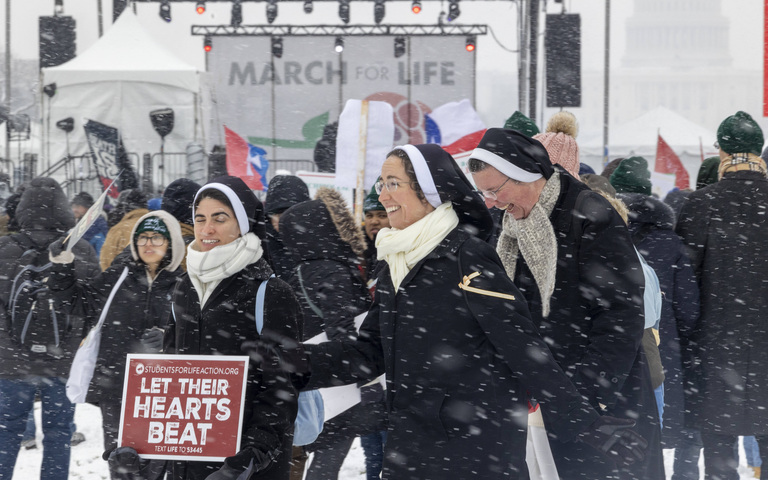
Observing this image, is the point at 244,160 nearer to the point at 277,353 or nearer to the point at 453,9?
the point at 277,353

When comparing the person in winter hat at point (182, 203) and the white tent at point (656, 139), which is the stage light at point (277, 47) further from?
the person in winter hat at point (182, 203)

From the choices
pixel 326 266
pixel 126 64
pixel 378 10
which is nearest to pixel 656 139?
pixel 378 10

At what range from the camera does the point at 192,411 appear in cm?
279

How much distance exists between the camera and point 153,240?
435cm

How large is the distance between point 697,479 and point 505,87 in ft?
544

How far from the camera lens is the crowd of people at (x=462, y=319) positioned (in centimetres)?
258

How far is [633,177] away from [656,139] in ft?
80.6

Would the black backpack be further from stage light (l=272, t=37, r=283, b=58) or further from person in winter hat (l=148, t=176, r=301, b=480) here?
stage light (l=272, t=37, r=283, b=58)

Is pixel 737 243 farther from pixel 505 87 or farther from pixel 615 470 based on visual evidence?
pixel 505 87

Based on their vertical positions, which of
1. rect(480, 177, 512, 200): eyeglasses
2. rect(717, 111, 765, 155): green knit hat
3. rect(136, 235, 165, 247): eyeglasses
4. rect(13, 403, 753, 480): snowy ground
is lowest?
rect(13, 403, 753, 480): snowy ground


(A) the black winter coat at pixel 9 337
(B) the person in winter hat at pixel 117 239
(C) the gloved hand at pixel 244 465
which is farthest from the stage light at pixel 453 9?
(C) the gloved hand at pixel 244 465

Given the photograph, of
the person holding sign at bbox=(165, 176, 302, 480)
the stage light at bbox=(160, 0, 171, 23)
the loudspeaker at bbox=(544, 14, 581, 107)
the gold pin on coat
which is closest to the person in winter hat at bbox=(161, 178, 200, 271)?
the person holding sign at bbox=(165, 176, 302, 480)

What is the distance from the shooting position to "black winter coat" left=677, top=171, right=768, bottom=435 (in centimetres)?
426

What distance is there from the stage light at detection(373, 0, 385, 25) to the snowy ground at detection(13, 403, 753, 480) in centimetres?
1525
